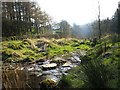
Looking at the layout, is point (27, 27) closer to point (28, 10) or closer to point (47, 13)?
point (28, 10)

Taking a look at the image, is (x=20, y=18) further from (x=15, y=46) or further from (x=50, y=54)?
(x=50, y=54)

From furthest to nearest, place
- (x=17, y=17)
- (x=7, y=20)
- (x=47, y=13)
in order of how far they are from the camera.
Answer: (x=47, y=13) → (x=17, y=17) → (x=7, y=20)

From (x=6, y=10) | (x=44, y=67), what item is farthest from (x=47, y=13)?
(x=44, y=67)

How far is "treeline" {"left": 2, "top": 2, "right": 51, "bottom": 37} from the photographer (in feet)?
98.2

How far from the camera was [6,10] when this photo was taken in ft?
103

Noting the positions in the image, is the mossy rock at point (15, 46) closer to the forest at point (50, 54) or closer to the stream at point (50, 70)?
the forest at point (50, 54)

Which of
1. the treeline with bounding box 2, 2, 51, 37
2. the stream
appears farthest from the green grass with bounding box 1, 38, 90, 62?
the treeline with bounding box 2, 2, 51, 37

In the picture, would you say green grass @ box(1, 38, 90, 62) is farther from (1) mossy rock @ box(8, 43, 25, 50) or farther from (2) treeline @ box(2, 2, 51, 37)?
(2) treeline @ box(2, 2, 51, 37)

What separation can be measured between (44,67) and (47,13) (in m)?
27.9

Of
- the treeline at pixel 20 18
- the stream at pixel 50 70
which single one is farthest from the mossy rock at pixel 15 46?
the treeline at pixel 20 18

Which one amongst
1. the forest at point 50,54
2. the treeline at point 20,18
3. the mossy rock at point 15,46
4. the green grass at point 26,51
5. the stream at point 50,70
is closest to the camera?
the forest at point 50,54

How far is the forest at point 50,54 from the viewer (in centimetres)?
501

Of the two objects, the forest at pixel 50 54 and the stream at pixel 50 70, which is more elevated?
the forest at pixel 50 54

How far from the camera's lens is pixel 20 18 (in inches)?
1293
